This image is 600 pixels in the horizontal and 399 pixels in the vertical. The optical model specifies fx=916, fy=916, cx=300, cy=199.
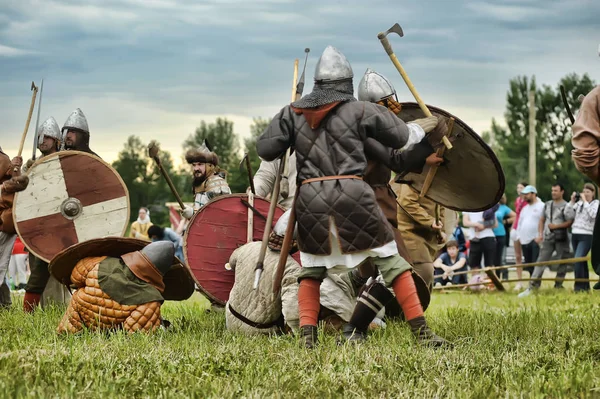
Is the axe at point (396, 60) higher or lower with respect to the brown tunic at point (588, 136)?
higher

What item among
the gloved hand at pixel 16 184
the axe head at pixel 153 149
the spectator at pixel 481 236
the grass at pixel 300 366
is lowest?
the spectator at pixel 481 236

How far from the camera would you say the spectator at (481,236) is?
1273cm

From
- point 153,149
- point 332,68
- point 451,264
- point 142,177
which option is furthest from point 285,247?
point 142,177

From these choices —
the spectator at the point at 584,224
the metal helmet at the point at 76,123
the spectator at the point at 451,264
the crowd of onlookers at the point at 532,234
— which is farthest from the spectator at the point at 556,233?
the metal helmet at the point at 76,123

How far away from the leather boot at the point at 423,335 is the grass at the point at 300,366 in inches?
2.6

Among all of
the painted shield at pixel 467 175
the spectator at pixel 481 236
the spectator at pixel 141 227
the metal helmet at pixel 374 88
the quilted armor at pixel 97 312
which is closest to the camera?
the painted shield at pixel 467 175

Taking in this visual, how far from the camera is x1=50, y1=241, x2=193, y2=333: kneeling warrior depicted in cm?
544

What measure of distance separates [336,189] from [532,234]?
352 inches

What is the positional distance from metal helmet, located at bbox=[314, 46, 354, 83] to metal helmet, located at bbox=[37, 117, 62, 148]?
3.67 meters

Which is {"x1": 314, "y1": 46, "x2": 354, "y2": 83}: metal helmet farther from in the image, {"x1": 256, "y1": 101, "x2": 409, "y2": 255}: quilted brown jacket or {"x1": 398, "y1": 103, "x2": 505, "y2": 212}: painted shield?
{"x1": 398, "y1": 103, "x2": 505, "y2": 212}: painted shield

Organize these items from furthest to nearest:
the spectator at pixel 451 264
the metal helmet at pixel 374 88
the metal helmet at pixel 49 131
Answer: the spectator at pixel 451 264 → the metal helmet at pixel 49 131 → the metal helmet at pixel 374 88

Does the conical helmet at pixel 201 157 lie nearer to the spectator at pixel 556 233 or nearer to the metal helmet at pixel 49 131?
the metal helmet at pixel 49 131

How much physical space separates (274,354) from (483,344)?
1197 millimetres

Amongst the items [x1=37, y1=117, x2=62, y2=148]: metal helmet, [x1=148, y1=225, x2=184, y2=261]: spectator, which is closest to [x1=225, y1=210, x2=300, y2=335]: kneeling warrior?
[x1=37, y1=117, x2=62, y2=148]: metal helmet
